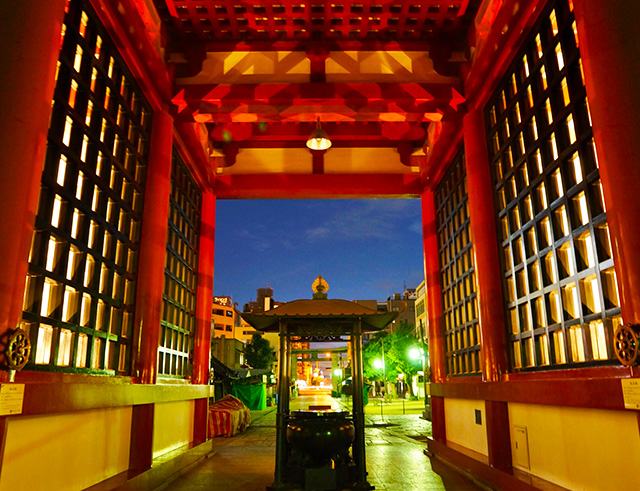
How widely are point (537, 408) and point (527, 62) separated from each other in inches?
201

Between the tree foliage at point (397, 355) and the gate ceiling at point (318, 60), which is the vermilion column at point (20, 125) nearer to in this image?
the gate ceiling at point (318, 60)

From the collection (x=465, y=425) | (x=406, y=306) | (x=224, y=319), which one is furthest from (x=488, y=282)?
(x=224, y=319)

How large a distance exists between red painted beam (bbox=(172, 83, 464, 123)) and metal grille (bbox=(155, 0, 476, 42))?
2.93 feet

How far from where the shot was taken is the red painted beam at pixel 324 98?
9500 mm

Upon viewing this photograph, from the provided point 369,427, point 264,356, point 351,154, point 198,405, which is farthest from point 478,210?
point 264,356

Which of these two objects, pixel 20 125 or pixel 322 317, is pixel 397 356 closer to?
pixel 322 317

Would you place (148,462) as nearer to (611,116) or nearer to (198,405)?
(198,405)

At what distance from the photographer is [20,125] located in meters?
4.52

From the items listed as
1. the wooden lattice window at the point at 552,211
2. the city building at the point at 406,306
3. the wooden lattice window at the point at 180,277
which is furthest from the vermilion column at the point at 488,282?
the city building at the point at 406,306

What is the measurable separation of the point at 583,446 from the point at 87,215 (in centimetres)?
689

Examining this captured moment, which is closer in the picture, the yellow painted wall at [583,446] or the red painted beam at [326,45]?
the yellow painted wall at [583,446]

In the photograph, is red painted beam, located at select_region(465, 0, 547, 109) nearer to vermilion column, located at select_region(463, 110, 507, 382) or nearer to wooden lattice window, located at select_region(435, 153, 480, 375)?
vermilion column, located at select_region(463, 110, 507, 382)

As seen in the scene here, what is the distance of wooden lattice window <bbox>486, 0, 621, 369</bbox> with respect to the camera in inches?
215

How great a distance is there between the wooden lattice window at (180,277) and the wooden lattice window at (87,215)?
192 cm
